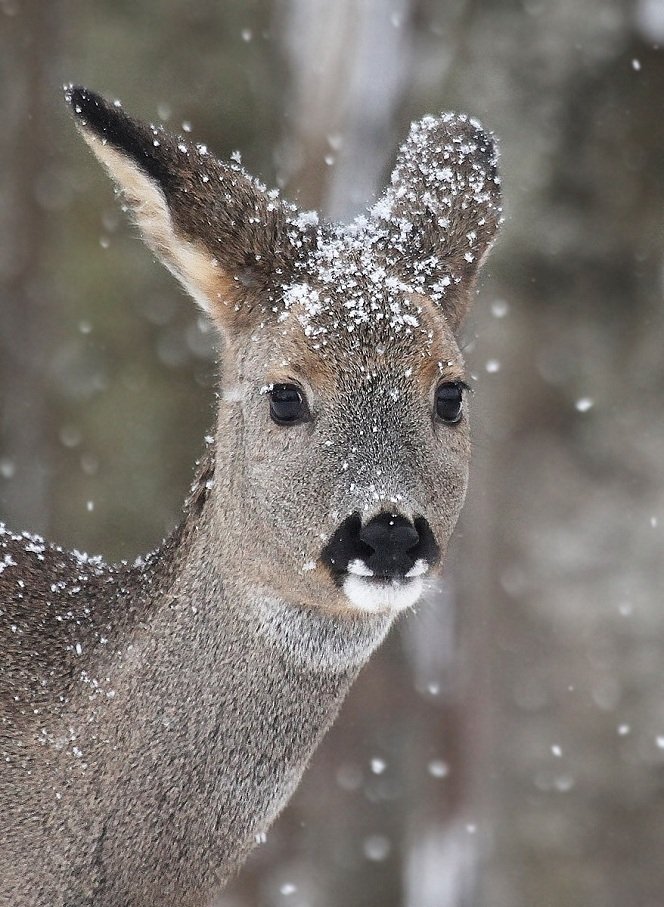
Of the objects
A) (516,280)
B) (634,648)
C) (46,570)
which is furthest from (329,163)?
(46,570)

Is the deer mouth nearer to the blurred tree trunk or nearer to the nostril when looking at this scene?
the nostril

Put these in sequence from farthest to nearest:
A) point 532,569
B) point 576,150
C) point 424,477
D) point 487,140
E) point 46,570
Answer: point 532,569 → point 576,150 → point 487,140 → point 46,570 → point 424,477

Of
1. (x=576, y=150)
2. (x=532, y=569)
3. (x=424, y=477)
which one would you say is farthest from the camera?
(x=532, y=569)

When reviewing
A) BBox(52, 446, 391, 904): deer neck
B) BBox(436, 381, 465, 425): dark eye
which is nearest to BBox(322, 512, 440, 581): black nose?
BBox(52, 446, 391, 904): deer neck

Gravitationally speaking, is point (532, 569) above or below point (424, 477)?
below

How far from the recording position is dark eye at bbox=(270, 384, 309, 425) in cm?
436

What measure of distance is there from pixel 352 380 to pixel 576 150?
21.0 ft

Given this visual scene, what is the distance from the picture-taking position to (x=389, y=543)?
396 centimetres

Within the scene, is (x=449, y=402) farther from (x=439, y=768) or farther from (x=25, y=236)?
(x=25, y=236)

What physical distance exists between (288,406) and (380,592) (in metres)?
0.67

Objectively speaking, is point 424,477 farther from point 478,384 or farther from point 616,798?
point 616,798

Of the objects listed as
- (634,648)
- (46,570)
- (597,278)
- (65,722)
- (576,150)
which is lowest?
(634,648)

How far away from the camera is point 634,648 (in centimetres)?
1065

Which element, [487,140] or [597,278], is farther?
[597,278]
